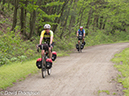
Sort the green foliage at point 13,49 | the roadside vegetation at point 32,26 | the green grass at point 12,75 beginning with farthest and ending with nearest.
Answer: the green foliage at point 13,49, the roadside vegetation at point 32,26, the green grass at point 12,75

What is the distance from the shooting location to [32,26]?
772 inches

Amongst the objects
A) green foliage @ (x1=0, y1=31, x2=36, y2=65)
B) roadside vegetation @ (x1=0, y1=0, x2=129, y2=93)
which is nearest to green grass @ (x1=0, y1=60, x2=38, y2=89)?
roadside vegetation @ (x1=0, y1=0, x2=129, y2=93)

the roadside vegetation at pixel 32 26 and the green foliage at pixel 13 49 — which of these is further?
the green foliage at pixel 13 49

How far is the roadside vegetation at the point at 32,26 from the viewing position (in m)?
12.6

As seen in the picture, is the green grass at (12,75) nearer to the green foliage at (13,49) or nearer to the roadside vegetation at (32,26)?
the roadside vegetation at (32,26)

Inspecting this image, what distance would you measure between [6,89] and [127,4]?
3263 centimetres

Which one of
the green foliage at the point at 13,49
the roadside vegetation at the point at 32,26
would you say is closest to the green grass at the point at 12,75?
the roadside vegetation at the point at 32,26

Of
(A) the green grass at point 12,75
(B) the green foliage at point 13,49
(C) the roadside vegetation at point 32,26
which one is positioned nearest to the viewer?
(A) the green grass at point 12,75

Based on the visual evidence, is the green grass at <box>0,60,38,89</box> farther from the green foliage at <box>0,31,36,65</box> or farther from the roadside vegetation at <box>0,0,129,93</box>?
the green foliage at <box>0,31,36,65</box>

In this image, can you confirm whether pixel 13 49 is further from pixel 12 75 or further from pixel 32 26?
pixel 12 75

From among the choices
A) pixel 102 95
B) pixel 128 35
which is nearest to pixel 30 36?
pixel 102 95

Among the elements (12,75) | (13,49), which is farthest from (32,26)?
(12,75)

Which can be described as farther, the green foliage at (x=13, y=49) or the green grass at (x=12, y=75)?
the green foliage at (x=13, y=49)

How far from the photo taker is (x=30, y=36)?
66.1 ft
